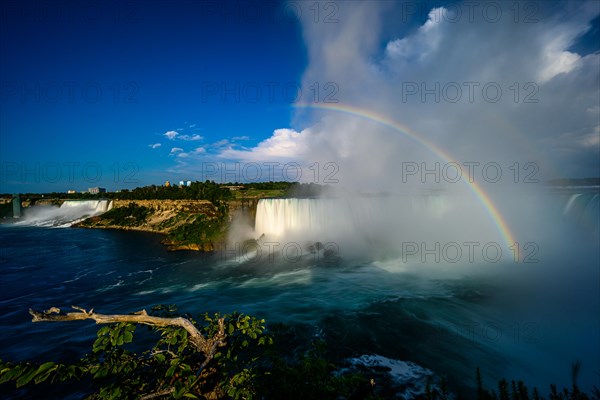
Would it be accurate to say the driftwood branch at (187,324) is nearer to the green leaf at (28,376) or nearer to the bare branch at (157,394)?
the bare branch at (157,394)

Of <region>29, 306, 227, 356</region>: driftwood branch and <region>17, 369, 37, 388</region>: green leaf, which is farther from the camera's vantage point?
<region>29, 306, 227, 356</region>: driftwood branch

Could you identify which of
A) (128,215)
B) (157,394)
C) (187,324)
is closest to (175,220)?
Result: (128,215)

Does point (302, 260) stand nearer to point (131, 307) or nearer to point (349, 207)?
point (349, 207)

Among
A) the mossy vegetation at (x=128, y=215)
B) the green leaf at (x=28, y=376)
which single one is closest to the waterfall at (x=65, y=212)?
the mossy vegetation at (x=128, y=215)

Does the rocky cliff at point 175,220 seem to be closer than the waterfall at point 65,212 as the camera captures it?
Yes

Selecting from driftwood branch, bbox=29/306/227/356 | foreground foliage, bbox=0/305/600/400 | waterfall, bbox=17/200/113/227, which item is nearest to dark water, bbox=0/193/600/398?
foreground foliage, bbox=0/305/600/400

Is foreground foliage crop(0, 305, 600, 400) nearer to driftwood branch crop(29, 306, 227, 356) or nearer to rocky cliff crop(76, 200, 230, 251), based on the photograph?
driftwood branch crop(29, 306, 227, 356)
